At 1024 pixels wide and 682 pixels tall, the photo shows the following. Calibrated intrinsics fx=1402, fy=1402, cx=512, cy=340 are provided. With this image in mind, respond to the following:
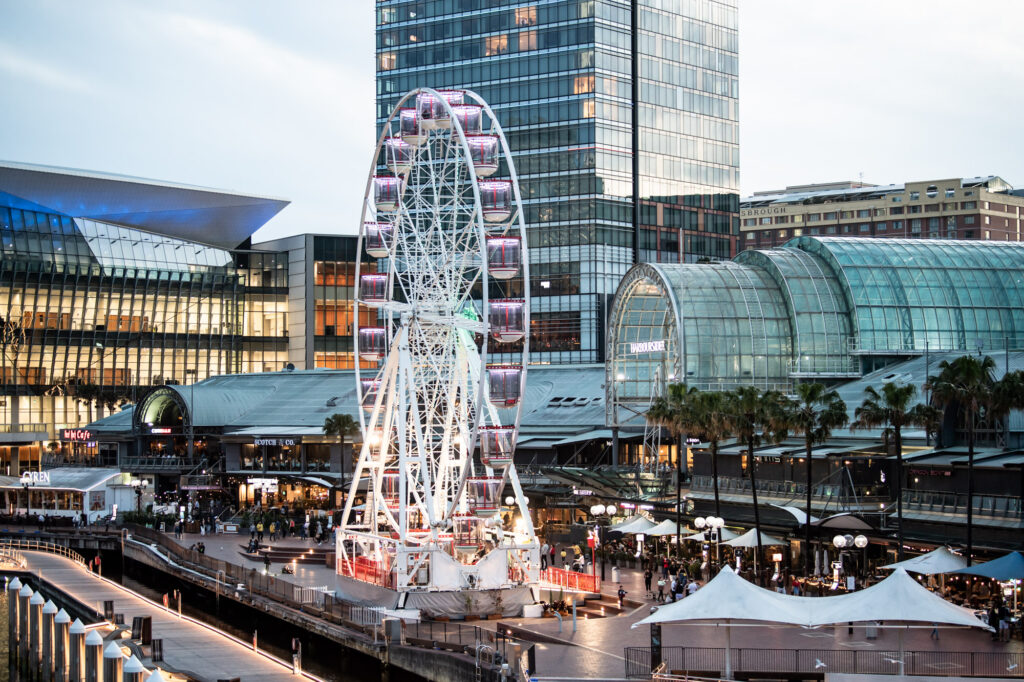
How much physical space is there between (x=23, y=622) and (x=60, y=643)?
8.84 m

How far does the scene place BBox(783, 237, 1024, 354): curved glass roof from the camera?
87.8 meters

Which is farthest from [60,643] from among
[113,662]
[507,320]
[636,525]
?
[636,525]

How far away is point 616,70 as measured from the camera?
145m

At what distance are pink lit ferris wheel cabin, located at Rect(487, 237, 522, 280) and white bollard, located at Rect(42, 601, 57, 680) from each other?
75.3 feet

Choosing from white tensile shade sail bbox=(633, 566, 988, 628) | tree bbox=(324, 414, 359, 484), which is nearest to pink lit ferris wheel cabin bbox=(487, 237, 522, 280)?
white tensile shade sail bbox=(633, 566, 988, 628)

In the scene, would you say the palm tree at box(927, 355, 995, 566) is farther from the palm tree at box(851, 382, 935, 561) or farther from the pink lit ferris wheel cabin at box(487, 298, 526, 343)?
the pink lit ferris wheel cabin at box(487, 298, 526, 343)

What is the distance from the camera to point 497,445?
61438 mm

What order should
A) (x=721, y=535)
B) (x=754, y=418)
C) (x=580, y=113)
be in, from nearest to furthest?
(x=754, y=418) → (x=721, y=535) → (x=580, y=113)

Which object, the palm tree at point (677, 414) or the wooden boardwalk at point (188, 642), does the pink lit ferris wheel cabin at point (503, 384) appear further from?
the wooden boardwalk at point (188, 642)

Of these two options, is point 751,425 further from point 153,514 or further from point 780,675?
point 153,514

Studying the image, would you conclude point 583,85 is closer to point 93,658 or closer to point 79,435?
point 79,435

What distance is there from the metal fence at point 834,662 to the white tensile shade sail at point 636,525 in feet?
73.5

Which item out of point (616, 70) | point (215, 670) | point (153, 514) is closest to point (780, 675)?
point (215, 670)

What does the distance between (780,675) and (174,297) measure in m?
127
